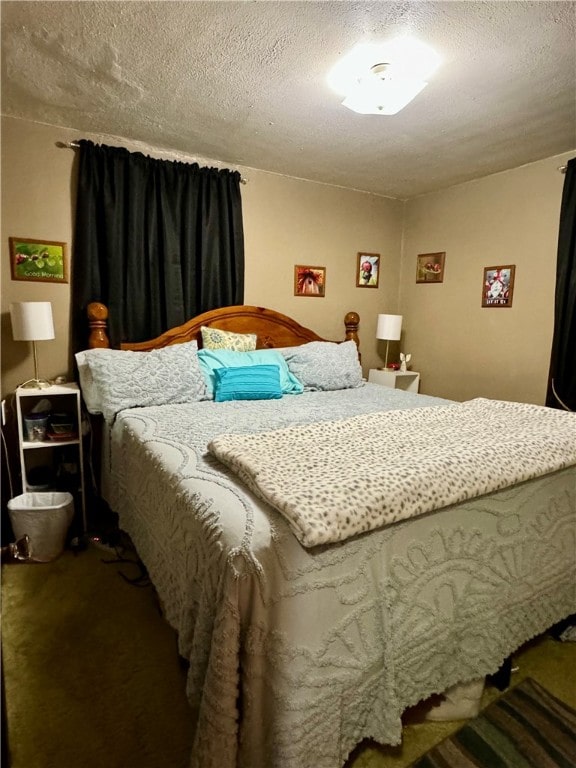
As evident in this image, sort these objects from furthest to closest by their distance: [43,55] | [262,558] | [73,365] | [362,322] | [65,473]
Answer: [362,322] < [73,365] < [65,473] < [43,55] < [262,558]

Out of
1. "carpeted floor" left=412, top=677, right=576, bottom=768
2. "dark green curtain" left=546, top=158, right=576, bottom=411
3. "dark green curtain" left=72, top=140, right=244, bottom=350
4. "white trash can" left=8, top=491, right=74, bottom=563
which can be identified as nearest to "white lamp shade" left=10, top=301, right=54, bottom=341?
"dark green curtain" left=72, top=140, right=244, bottom=350

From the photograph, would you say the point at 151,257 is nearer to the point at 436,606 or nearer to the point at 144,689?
the point at 144,689

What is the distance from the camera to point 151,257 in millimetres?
2725

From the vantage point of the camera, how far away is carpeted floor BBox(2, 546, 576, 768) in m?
1.18

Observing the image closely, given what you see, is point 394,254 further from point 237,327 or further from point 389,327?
point 237,327

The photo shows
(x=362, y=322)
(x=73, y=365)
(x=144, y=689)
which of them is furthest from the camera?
(x=362, y=322)

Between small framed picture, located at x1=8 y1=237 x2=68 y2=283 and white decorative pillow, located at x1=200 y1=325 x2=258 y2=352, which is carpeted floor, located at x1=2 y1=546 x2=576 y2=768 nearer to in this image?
white decorative pillow, located at x1=200 y1=325 x2=258 y2=352

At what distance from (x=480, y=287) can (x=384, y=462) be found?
8.55ft

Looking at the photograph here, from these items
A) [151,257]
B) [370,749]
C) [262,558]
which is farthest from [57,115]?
[370,749]

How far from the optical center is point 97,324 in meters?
2.52

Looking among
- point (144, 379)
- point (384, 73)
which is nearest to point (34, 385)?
point (144, 379)

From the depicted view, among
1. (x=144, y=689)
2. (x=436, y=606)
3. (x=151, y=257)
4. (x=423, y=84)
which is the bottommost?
(x=144, y=689)

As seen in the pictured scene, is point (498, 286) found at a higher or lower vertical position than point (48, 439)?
higher

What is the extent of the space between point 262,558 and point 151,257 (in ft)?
7.69
